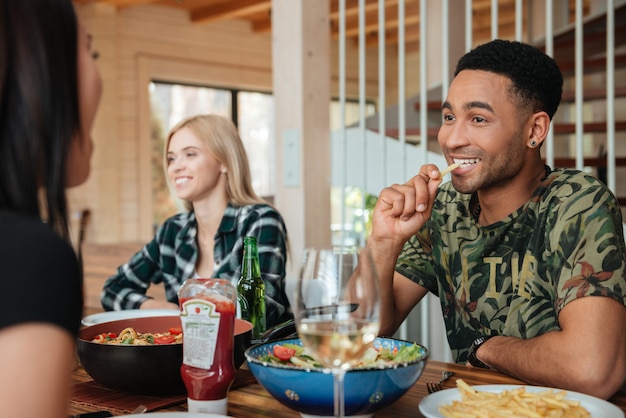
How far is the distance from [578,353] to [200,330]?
69 cm

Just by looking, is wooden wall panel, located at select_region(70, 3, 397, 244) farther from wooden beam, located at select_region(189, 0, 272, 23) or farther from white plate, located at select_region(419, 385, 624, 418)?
white plate, located at select_region(419, 385, 624, 418)

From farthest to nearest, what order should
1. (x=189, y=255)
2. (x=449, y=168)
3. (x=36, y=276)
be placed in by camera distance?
(x=189, y=255) < (x=449, y=168) < (x=36, y=276)

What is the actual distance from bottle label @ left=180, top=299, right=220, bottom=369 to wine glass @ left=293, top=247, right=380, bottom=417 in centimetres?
24

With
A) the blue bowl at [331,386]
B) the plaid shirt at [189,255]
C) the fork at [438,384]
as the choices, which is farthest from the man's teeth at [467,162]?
the blue bowl at [331,386]

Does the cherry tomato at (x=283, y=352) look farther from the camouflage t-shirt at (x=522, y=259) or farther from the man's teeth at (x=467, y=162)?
the man's teeth at (x=467, y=162)

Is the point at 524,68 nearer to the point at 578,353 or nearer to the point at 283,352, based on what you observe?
the point at 578,353

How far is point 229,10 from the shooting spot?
23.7 ft

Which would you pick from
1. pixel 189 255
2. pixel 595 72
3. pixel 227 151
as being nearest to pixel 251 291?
pixel 189 255

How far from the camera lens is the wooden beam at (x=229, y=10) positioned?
6.98 meters

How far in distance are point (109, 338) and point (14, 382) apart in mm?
767

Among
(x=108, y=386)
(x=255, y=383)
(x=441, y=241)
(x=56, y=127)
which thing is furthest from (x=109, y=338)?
(x=441, y=241)

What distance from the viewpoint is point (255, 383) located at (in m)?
1.32

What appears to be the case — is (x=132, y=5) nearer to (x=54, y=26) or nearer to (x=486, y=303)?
(x=486, y=303)

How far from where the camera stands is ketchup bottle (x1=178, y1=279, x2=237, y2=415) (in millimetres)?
1104
